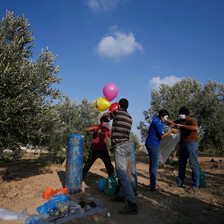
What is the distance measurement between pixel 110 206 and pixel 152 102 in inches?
424

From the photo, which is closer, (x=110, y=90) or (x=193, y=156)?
(x=193, y=156)

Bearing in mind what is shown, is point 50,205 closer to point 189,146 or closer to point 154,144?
point 154,144

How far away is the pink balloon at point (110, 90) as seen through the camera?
19.7 feet

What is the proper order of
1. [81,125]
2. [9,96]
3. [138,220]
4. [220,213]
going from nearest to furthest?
[138,220] → [220,213] → [9,96] → [81,125]

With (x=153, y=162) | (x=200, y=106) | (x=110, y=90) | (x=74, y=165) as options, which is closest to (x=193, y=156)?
(x=153, y=162)

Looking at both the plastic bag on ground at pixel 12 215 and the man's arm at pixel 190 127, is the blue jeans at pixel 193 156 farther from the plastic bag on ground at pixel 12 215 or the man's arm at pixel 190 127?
the plastic bag on ground at pixel 12 215

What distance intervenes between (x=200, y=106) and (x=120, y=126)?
11.3 m

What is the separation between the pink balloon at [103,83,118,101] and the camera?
600cm

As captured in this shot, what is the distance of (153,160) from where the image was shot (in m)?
5.01

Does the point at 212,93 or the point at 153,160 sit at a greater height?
the point at 212,93

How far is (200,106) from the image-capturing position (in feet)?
43.4

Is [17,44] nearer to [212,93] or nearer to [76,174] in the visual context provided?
[76,174]

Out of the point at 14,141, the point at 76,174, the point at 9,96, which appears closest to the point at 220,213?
the point at 76,174

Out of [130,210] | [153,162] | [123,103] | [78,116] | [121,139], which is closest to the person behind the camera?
[130,210]
